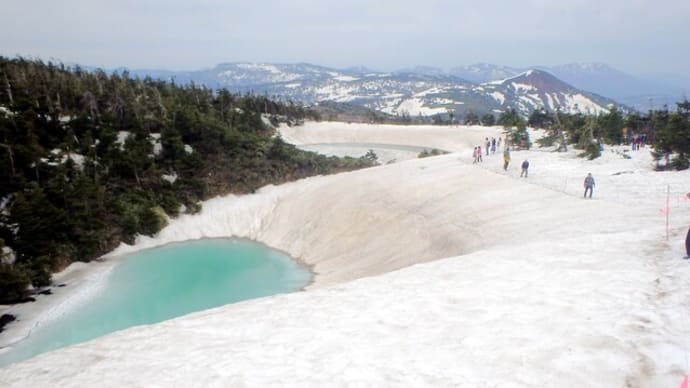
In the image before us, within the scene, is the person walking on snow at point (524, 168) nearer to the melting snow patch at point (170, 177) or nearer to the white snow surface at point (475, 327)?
the white snow surface at point (475, 327)

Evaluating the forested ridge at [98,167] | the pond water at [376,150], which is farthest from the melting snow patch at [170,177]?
the pond water at [376,150]

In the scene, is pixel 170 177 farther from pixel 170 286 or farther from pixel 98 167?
pixel 170 286

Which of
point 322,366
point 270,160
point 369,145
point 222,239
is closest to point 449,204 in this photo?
point 222,239

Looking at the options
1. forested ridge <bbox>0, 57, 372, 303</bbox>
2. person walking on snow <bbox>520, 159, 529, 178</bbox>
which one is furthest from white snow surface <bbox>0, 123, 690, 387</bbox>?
forested ridge <bbox>0, 57, 372, 303</bbox>

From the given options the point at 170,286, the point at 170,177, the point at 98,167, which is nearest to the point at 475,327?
the point at 170,286

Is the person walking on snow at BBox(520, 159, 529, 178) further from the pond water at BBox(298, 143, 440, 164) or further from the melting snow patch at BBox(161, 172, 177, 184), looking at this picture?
the pond water at BBox(298, 143, 440, 164)

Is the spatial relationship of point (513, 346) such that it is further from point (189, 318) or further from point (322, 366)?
point (189, 318)
